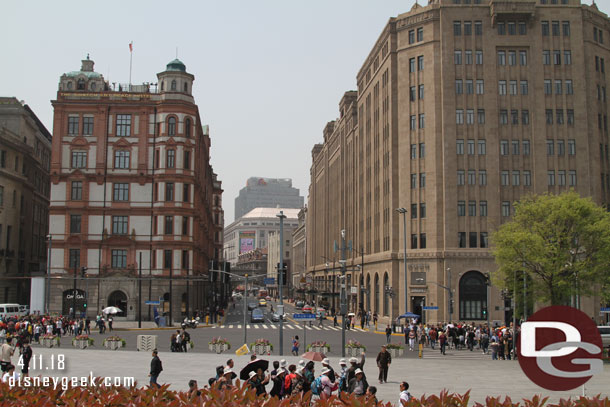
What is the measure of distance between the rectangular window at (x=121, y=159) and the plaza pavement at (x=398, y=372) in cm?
3472

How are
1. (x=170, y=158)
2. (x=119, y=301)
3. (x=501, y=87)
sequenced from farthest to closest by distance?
(x=170, y=158)
(x=119, y=301)
(x=501, y=87)

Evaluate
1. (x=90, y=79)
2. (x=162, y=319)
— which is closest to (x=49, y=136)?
(x=90, y=79)

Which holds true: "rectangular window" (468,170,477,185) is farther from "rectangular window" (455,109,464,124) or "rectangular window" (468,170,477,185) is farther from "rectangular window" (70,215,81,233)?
"rectangular window" (70,215,81,233)

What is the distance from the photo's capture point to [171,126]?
233 feet

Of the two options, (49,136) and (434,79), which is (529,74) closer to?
(434,79)

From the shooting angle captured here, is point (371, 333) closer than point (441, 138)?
Yes

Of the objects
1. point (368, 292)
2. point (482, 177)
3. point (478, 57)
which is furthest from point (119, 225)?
point (478, 57)

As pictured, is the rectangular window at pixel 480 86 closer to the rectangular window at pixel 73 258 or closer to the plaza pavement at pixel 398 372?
the plaza pavement at pixel 398 372

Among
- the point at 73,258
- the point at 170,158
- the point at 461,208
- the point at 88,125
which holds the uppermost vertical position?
the point at 88,125

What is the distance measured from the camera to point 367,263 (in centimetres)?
8519

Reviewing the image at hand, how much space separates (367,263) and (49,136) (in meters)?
60.6

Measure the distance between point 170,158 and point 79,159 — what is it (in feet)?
34.6

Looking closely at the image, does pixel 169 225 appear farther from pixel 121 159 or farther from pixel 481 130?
pixel 481 130

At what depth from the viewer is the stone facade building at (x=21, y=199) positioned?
77.4 metres
